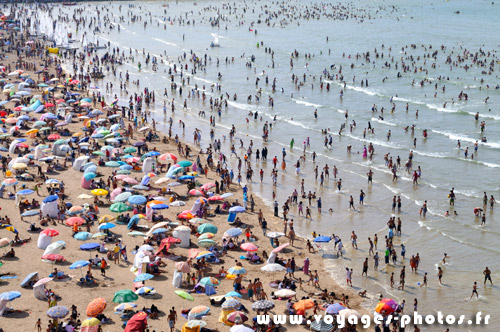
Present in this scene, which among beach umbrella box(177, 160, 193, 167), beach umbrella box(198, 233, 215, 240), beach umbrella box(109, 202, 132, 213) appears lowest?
beach umbrella box(198, 233, 215, 240)

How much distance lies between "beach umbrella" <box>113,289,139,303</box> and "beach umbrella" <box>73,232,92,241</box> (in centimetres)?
614

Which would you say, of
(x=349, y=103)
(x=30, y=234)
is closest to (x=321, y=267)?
(x=30, y=234)

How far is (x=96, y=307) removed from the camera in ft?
68.6

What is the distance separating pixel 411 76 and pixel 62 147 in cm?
4338

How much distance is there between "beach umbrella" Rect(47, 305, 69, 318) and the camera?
20547 millimetres

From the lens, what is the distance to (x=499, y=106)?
54656 mm

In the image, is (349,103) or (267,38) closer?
(349,103)

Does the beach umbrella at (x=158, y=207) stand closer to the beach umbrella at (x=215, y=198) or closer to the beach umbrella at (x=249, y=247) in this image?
the beach umbrella at (x=215, y=198)

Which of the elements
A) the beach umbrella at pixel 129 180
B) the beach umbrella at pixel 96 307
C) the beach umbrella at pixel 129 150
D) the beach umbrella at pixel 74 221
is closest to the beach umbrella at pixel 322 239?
the beach umbrella at pixel 96 307

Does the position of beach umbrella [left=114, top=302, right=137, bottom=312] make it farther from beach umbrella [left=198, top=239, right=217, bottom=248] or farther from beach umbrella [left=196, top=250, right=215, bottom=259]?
beach umbrella [left=198, top=239, right=217, bottom=248]

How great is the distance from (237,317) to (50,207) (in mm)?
13875

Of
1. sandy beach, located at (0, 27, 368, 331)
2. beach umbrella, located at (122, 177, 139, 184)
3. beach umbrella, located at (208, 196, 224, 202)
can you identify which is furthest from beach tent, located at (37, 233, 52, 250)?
beach umbrella, located at (208, 196, 224, 202)

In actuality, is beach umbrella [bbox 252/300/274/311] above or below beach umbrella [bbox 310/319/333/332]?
above

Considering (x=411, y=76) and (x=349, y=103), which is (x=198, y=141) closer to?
(x=349, y=103)
